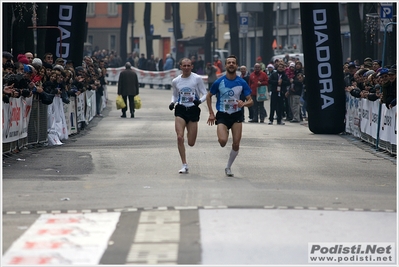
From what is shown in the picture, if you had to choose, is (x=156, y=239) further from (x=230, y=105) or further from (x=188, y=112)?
(x=188, y=112)

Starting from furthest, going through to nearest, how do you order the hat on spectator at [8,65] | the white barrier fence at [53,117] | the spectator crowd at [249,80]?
the spectator crowd at [249,80], the hat on spectator at [8,65], the white barrier fence at [53,117]

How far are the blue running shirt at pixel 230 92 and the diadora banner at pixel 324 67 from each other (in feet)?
32.8

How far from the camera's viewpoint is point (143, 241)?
8836mm

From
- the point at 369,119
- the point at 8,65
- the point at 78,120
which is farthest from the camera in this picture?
the point at 78,120

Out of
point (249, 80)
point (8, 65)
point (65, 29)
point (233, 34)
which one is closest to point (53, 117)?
point (8, 65)

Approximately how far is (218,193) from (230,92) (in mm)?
2826

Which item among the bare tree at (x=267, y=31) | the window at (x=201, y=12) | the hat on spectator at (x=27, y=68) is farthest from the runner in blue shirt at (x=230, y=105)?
the window at (x=201, y=12)

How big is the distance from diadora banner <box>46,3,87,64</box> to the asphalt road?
419 centimetres

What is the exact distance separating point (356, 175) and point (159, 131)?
35.2 ft

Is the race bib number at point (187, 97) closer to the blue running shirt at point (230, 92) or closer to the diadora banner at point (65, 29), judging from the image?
the blue running shirt at point (230, 92)

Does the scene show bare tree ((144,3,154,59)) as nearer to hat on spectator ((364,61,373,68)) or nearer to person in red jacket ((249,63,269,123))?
person in red jacket ((249,63,269,123))

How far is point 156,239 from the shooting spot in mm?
8922

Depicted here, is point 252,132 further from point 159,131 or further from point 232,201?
point 232,201

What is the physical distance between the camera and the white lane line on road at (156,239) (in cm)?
809
